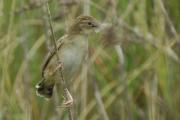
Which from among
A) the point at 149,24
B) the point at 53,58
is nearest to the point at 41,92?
the point at 53,58

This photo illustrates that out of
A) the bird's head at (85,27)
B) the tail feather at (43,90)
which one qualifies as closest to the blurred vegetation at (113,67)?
the bird's head at (85,27)

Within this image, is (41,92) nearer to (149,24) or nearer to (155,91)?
(155,91)

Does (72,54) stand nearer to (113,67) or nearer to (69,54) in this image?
(69,54)

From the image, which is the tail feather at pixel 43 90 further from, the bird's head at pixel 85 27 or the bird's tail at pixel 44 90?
the bird's head at pixel 85 27

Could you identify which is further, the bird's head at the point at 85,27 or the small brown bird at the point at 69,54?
the bird's head at the point at 85,27

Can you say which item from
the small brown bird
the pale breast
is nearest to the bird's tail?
the small brown bird

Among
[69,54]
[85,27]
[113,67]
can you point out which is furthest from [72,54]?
[113,67]

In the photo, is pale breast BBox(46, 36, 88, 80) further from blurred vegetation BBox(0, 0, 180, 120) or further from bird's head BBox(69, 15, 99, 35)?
blurred vegetation BBox(0, 0, 180, 120)
